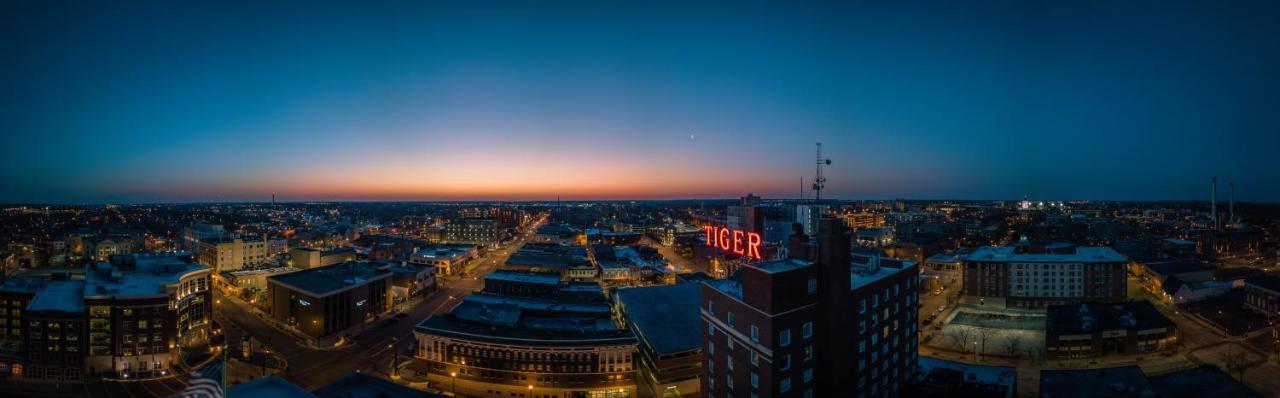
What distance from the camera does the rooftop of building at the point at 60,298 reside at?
44125 mm

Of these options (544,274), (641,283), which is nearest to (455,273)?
(544,274)

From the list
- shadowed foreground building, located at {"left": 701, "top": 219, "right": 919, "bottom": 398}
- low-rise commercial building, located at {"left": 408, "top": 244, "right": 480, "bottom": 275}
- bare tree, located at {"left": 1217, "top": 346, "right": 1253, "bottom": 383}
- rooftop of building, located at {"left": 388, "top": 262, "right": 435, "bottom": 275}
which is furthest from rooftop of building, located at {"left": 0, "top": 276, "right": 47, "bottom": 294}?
bare tree, located at {"left": 1217, "top": 346, "right": 1253, "bottom": 383}

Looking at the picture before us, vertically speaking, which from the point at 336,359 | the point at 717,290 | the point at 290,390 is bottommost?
the point at 336,359

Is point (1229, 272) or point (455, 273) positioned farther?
point (455, 273)

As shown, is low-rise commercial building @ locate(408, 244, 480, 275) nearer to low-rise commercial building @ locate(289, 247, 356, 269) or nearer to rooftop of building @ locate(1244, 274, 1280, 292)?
low-rise commercial building @ locate(289, 247, 356, 269)

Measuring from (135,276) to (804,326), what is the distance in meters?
61.0

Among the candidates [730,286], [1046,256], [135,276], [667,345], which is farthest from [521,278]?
[1046,256]

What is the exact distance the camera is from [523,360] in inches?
1646

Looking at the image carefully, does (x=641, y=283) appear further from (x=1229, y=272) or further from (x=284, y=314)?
(x=1229, y=272)

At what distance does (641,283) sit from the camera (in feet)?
278

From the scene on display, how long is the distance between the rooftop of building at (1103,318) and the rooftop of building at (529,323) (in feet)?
132

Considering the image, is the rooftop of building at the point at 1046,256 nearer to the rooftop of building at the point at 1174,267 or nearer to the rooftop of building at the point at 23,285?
the rooftop of building at the point at 1174,267

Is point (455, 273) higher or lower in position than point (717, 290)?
lower

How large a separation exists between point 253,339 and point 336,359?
39.7 feet
